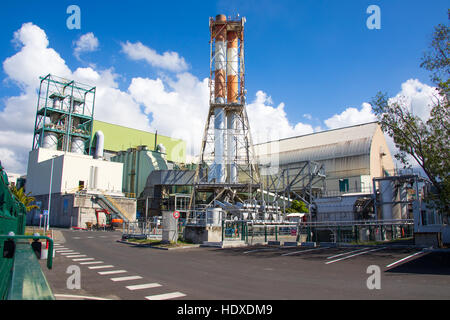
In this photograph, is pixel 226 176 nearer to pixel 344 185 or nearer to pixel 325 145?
pixel 344 185

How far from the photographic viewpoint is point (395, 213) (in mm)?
33031

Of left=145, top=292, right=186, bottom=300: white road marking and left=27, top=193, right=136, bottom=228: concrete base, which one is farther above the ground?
left=27, top=193, right=136, bottom=228: concrete base

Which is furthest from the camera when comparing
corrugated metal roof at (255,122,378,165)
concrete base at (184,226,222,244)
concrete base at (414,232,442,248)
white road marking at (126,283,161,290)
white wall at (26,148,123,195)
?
corrugated metal roof at (255,122,378,165)

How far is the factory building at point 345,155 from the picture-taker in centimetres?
5731

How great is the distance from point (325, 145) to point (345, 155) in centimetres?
587

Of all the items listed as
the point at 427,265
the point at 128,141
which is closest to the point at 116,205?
the point at 128,141

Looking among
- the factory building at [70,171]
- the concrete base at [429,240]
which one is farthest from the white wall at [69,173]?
the concrete base at [429,240]

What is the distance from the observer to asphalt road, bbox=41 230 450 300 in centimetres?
862

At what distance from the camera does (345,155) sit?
198ft

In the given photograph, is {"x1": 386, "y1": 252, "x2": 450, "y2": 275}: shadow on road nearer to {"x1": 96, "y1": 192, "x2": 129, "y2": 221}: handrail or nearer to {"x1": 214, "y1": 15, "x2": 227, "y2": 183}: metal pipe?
{"x1": 214, "y1": 15, "x2": 227, "y2": 183}: metal pipe

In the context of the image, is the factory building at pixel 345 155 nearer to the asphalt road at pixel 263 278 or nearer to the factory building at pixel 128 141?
the factory building at pixel 128 141

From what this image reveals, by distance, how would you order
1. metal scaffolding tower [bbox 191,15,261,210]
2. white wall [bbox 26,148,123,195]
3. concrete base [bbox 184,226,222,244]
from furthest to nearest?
1. white wall [bbox 26,148,123,195]
2. metal scaffolding tower [bbox 191,15,261,210]
3. concrete base [bbox 184,226,222,244]

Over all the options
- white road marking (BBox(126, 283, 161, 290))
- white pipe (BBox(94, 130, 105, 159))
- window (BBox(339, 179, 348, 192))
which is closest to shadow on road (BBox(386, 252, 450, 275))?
white road marking (BBox(126, 283, 161, 290))
